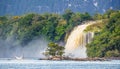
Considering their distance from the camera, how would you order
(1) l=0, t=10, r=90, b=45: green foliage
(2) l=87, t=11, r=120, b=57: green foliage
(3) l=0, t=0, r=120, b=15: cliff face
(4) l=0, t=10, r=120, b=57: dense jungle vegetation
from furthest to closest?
(3) l=0, t=0, r=120, b=15: cliff face → (1) l=0, t=10, r=90, b=45: green foliage → (4) l=0, t=10, r=120, b=57: dense jungle vegetation → (2) l=87, t=11, r=120, b=57: green foliage

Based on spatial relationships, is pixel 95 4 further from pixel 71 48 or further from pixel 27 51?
pixel 71 48

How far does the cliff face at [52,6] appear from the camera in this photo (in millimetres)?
172500

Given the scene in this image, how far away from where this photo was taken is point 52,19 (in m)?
121

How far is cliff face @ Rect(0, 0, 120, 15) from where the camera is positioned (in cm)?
17250

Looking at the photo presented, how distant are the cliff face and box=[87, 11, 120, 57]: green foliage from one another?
61.6m

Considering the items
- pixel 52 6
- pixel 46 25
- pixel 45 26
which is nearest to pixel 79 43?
pixel 46 25

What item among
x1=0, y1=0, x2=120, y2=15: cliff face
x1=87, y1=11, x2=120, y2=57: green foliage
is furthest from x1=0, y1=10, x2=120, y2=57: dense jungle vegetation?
x1=0, y1=0, x2=120, y2=15: cliff face

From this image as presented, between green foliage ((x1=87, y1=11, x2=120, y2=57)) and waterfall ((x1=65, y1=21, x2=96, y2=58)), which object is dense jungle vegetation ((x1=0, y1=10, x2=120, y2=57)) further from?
waterfall ((x1=65, y1=21, x2=96, y2=58))

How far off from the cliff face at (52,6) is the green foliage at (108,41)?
61630mm

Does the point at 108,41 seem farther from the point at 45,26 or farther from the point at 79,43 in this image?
the point at 45,26

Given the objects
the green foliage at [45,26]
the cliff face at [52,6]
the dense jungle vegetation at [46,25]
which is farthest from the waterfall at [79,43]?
the cliff face at [52,6]

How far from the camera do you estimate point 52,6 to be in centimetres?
18050

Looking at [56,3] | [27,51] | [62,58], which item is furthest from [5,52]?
[56,3]

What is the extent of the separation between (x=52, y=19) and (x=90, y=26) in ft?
51.5
